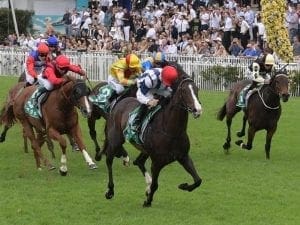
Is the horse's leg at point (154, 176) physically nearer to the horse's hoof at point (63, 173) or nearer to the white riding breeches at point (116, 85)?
the horse's hoof at point (63, 173)

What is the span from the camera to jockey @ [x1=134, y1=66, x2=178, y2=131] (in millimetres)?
10117

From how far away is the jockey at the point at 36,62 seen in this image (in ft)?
46.4

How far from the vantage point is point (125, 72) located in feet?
43.7

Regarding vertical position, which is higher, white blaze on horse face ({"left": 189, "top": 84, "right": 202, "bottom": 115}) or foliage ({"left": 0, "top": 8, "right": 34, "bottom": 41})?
foliage ({"left": 0, "top": 8, "right": 34, "bottom": 41})

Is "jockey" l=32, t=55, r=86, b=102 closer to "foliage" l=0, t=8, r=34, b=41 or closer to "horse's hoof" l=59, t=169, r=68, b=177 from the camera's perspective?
"horse's hoof" l=59, t=169, r=68, b=177

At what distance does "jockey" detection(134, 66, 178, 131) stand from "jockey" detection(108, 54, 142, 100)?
2.52 metres

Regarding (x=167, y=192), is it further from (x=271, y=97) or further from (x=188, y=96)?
(x=271, y=97)

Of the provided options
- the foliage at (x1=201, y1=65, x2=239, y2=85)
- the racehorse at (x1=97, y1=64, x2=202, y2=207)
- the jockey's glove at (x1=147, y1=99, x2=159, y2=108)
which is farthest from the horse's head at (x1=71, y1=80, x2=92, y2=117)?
the foliage at (x1=201, y1=65, x2=239, y2=85)

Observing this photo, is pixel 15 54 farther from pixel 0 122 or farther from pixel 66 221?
pixel 66 221

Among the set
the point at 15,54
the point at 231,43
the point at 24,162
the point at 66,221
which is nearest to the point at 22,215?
the point at 66,221

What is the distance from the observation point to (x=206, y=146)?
16250 mm

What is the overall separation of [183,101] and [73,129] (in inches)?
137

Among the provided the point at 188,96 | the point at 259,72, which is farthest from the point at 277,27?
the point at 188,96

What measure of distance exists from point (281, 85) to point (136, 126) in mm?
4219
